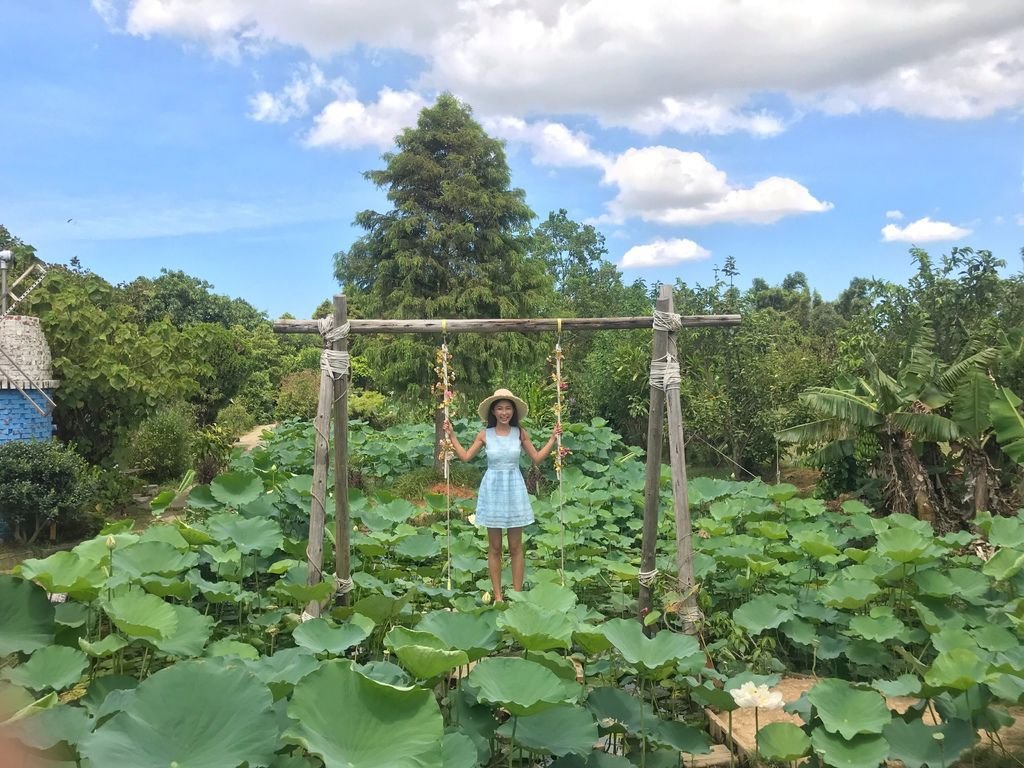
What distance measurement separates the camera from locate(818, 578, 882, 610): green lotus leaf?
360 cm

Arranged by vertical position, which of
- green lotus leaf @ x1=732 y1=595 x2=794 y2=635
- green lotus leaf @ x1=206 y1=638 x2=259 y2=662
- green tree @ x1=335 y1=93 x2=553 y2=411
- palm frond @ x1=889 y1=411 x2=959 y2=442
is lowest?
green lotus leaf @ x1=732 y1=595 x2=794 y2=635

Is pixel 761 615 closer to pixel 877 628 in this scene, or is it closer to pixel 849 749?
pixel 877 628

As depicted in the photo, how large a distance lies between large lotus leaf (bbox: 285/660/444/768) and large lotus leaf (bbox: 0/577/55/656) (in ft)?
4.06

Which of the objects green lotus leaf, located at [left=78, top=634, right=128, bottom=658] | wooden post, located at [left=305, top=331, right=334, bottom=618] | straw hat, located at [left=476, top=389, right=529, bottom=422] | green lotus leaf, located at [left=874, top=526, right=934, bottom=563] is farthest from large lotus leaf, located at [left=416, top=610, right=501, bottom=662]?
green lotus leaf, located at [left=874, top=526, right=934, bottom=563]

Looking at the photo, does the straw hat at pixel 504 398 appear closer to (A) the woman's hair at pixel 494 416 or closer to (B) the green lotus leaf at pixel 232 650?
(A) the woman's hair at pixel 494 416

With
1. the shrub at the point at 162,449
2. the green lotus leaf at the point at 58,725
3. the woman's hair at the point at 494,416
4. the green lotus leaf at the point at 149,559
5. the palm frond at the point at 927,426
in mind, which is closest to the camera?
the green lotus leaf at the point at 58,725

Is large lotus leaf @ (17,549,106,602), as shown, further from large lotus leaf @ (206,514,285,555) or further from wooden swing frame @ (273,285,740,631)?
wooden swing frame @ (273,285,740,631)

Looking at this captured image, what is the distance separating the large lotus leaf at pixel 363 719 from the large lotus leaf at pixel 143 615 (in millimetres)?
866

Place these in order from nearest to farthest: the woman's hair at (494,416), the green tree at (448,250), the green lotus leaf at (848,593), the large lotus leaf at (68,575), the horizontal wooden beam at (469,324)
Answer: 1. the large lotus leaf at (68,575)
2. the green lotus leaf at (848,593)
3. the horizontal wooden beam at (469,324)
4. the woman's hair at (494,416)
5. the green tree at (448,250)

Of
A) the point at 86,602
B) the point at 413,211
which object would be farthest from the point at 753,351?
the point at 86,602

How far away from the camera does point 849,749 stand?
2.45m

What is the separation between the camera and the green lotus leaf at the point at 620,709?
8.69 feet

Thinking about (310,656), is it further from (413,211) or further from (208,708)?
(413,211)

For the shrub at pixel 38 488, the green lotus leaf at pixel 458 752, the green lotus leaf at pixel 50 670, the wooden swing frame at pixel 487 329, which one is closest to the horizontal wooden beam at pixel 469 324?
the wooden swing frame at pixel 487 329
